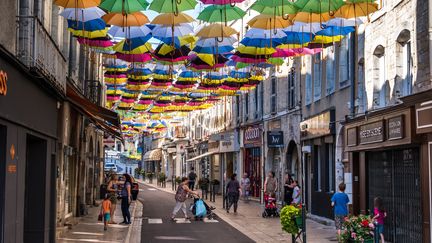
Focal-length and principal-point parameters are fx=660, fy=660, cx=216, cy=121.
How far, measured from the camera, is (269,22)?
14523 mm

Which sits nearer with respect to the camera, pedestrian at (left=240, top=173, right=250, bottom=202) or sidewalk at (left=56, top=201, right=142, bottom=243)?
sidewalk at (left=56, top=201, right=142, bottom=243)

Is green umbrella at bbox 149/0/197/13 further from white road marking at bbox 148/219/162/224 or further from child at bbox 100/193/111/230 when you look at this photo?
white road marking at bbox 148/219/162/224

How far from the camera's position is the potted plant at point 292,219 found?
14.6m

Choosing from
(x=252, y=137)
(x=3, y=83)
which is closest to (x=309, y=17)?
(x=3, y=83)

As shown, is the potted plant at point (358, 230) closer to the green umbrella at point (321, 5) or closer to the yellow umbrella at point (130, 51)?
the green umbrella at point (321, 5)

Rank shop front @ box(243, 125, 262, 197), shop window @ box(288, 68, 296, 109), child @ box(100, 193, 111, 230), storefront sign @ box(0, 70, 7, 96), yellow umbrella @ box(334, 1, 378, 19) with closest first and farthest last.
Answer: storefront sign @ box(0, 70, 7, 96), yellow umbrella @ box(334, 1, 378, 19), child @ box(100, 193, 111, 230), shop window @ box(288, 68, 296, 109), shop front @ box(243, 125, 262, 197)

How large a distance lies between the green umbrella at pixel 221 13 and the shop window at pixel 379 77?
5.98 metres

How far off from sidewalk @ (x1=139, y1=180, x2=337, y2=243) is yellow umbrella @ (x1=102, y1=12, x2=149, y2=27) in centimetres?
691

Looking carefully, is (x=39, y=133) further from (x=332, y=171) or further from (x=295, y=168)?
(x=295, y=168)

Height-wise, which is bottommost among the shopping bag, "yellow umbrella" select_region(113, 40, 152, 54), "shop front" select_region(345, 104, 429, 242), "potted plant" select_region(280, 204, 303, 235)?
the shopping bag

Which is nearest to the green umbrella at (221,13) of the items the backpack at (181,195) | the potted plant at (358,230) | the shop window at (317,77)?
the potted plant at (358,230)

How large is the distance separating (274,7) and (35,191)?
6.29 meters

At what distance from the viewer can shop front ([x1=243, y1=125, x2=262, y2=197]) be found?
35125 millimetres

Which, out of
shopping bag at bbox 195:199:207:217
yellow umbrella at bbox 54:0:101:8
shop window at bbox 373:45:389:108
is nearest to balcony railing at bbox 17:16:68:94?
yellow umbrella at bbox 54:0:101:8
